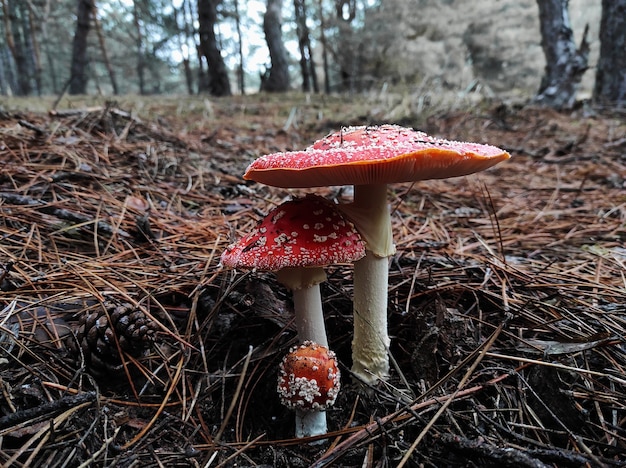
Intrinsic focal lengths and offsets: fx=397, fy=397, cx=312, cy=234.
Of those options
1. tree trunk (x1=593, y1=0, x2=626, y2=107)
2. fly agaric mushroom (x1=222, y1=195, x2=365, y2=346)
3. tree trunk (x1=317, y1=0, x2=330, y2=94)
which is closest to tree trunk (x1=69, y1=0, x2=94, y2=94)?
A: tree trunk (x1=317, y1=0, x2=330, y2=94)

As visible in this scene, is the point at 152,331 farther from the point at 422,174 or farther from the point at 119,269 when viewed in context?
the point at 422,174

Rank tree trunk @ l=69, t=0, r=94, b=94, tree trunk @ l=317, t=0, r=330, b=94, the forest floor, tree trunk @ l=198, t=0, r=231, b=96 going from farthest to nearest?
tree trunk @ l=317, t=0, r=330, b=94 < tree trunk @ l=69, t=0, r=94, b=94 < tree trunk @ l=198, t=0, r=231, b=96 < the forest floor

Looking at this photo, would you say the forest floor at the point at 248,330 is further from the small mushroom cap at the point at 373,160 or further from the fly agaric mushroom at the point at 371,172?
the small mushroom cap at the point at 373,160

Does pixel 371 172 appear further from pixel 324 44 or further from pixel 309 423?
pixel 324 44

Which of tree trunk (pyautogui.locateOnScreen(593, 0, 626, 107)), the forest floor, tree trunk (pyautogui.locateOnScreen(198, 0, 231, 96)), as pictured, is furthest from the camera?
tree trunk (pyautogui.locateOnScreen(198, 0, 231, 96))

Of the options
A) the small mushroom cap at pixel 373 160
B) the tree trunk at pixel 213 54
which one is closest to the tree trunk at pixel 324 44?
the tree trunk at pixel 213 54

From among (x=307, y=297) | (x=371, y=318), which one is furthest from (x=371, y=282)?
(x=307, y=297)

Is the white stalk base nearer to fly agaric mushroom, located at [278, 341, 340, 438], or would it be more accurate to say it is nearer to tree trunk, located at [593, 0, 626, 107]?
fly agaric mushroom, located at [278, 341, 340, 438]
